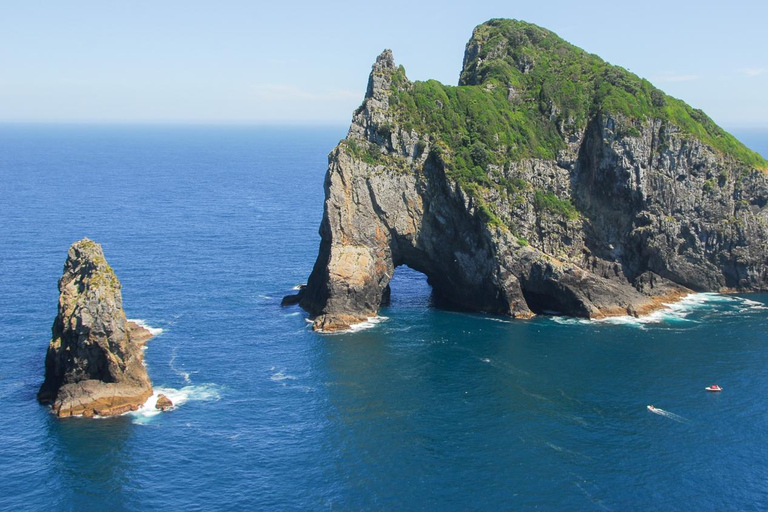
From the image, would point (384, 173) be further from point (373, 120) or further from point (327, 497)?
point (327, 497)

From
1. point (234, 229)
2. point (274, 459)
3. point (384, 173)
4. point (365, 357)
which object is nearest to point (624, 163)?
point (384, 173)

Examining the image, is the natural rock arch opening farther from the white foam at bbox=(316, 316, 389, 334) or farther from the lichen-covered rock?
the lichen-covered rock

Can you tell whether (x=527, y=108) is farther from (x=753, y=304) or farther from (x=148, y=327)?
(x=148, y=327)

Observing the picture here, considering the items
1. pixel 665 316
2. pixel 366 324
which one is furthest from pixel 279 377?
pixel 665 316

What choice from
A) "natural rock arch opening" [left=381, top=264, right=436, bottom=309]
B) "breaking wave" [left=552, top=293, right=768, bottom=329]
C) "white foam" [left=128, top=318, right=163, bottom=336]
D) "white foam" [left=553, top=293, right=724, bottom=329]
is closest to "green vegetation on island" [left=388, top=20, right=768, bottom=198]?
"white foam" [left=553, top=293, right=724, bottom=329]

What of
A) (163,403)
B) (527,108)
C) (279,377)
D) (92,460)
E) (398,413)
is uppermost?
(527,108)

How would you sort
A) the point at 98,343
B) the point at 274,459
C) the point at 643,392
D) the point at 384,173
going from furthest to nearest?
the point at 384,173 → the point at 643,392 → the point at 98,343 → the point at 274,459
